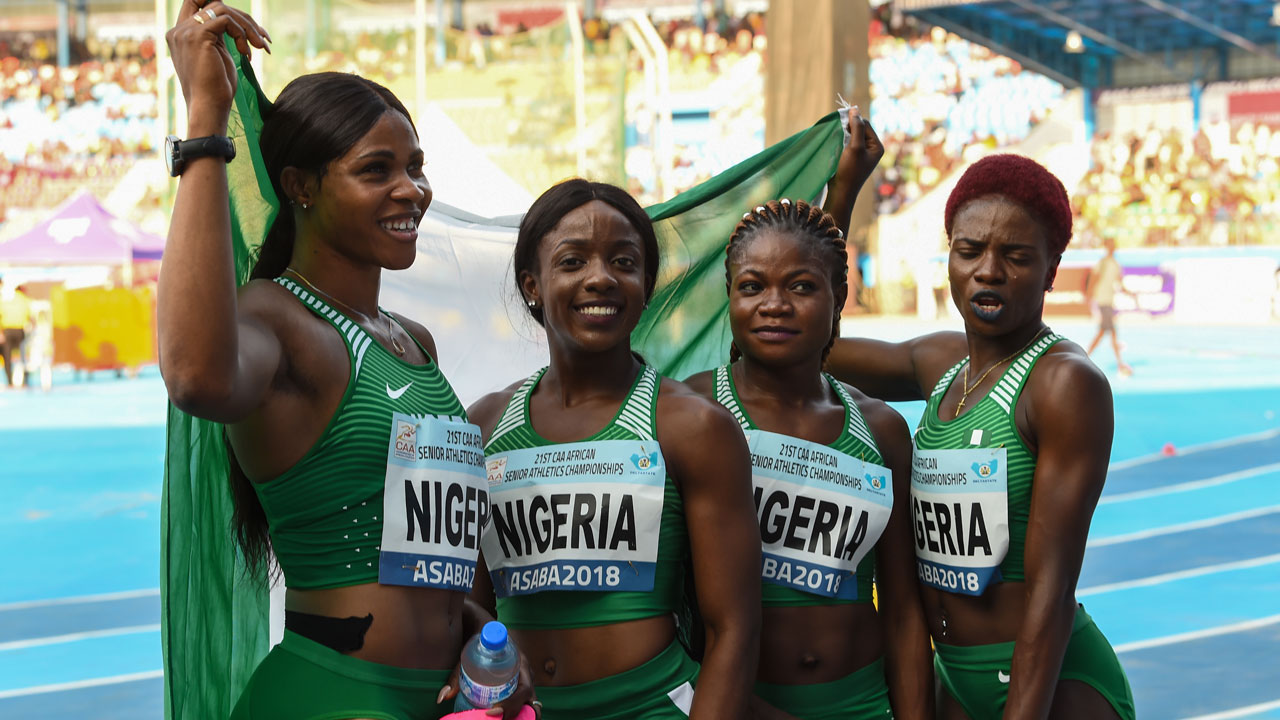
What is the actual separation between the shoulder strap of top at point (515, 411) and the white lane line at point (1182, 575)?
4817mm

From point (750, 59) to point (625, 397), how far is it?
83.0ft

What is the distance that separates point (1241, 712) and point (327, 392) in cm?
407

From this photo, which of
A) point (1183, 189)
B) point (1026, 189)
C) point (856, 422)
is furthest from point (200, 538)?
point (1183, 189)

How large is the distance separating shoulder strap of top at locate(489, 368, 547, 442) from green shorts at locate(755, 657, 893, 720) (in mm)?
651

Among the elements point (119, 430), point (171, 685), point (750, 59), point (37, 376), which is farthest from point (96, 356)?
point (171, 685)

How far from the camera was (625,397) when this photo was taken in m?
2.23

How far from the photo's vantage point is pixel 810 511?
7.64 ft

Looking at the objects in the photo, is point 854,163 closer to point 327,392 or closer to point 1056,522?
point 1056,522

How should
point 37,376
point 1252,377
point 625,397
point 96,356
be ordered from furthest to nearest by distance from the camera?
point 37,376, point 96,356, point 1252,377, point 625,397

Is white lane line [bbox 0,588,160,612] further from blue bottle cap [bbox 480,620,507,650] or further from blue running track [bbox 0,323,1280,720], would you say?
blue bottle cap [bbox 480,620,507,650]

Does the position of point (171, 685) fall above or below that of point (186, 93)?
below

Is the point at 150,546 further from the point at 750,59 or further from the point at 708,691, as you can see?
the point at 750,59

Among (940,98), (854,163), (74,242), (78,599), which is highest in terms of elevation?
(940,98)

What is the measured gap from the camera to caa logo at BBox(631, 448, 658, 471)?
211cm
